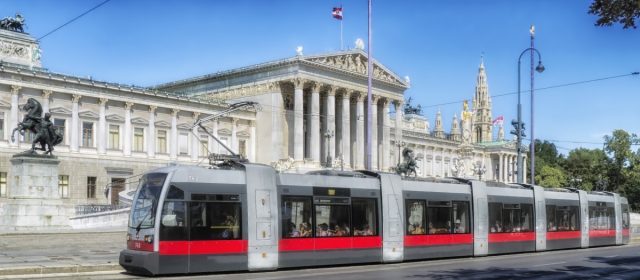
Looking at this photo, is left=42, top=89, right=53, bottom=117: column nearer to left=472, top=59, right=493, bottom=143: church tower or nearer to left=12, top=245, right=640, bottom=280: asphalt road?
left=12, top=245, right=640, bottom=280: asphalt road

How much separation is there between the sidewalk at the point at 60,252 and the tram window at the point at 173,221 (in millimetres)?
2374

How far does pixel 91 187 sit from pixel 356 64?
3448 centimetres

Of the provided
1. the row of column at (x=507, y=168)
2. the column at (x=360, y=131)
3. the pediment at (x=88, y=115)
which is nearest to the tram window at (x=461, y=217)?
the pediment at (x=88, y=115)

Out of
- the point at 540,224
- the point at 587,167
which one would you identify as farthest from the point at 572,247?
the point at 587,167

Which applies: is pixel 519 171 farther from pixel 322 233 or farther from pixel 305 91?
pixel 305 91

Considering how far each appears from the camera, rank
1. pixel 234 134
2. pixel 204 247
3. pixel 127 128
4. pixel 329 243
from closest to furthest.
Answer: pixel 204 247, pixel 329 243, pixel 127 128, pixel 234 134

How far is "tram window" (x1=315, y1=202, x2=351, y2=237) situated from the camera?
2255 centimetres

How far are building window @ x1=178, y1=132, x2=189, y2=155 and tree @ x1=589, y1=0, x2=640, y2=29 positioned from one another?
61628mm

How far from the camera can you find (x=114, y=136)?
215ft

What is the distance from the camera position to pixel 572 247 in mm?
Result: 34781

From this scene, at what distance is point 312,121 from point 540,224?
48074 mm

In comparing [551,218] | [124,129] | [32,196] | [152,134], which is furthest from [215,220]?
[152,134]

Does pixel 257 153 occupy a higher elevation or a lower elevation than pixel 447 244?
higher

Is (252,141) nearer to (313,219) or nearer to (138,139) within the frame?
(138,139)
